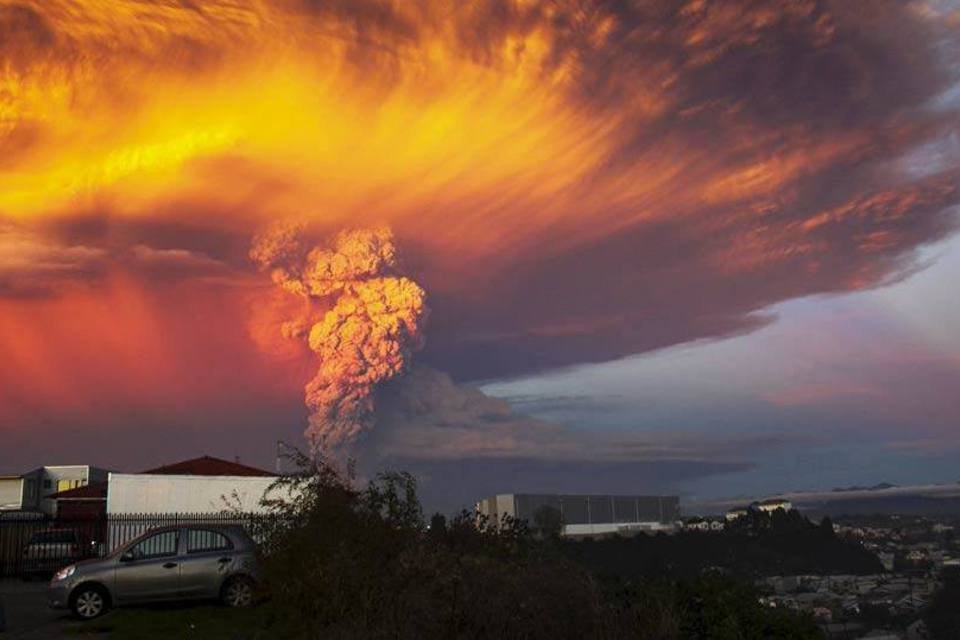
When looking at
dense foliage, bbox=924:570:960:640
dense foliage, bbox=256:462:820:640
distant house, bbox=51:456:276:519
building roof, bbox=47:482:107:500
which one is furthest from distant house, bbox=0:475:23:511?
dense foliage, bbox=924:570:960:640

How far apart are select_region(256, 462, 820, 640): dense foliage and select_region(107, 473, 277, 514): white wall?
2468cm

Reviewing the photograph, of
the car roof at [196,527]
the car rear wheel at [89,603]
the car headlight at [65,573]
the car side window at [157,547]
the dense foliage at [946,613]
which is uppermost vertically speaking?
the car roof at [196,527]

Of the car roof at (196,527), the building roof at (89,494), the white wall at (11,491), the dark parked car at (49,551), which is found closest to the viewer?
the car roof at (196,527)

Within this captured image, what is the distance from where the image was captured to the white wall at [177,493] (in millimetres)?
39094

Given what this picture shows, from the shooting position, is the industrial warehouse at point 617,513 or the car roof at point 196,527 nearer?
the car roof at point 196,527

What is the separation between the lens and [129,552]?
17875 mm

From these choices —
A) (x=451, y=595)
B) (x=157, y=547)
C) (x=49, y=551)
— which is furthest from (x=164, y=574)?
(x=49, y=551)

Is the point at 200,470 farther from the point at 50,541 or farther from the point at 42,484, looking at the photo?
the point at 42,484

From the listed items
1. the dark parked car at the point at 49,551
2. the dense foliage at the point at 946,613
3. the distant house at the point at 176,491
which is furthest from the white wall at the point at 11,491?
the dense foliage at the point at 946,613

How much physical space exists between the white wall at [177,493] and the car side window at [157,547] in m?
21.2

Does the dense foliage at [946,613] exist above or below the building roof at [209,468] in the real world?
below

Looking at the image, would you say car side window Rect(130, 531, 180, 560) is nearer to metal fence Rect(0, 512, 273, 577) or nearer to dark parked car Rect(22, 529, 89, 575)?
metal fence Rect(0, 512, 273, 577)

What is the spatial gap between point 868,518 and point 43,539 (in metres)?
37.4

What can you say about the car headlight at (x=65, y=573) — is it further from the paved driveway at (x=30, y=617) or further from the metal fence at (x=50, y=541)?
the metal fence at (x=50, y=541)
